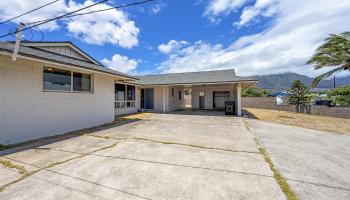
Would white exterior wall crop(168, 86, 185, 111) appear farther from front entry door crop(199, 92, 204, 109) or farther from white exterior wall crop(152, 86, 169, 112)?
front entry door crop(199, 92, 204, 109)

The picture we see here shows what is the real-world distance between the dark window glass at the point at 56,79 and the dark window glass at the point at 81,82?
35cm

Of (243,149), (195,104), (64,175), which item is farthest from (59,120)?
(195,104)

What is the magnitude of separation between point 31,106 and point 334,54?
1867cm

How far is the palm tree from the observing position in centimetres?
1232

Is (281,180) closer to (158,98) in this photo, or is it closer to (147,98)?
(158,98)

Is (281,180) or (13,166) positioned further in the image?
(13,166)

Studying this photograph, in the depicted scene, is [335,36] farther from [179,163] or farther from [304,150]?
[179,163]

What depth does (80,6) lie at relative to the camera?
482cm

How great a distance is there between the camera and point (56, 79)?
7.21 meters

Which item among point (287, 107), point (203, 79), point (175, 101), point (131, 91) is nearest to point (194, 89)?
point (175, 101)

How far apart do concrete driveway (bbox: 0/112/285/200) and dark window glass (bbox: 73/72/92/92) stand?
11.1 feet

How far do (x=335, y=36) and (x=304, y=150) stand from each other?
39.4 feet

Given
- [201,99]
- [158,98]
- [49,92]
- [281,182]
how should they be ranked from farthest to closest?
[201,99], [158,98], [49,92], [281,182]

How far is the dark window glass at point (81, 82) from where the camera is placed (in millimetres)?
8141
